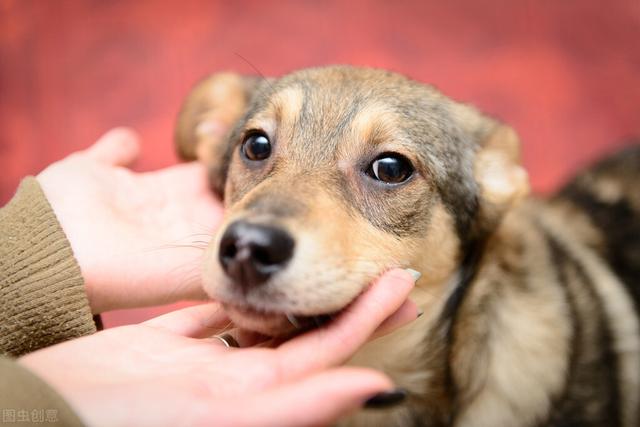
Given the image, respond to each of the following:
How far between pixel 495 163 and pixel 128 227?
1292mm

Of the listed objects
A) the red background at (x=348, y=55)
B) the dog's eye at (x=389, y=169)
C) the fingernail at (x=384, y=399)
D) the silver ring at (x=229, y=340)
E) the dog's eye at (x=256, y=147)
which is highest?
the red background at (x=348, y=55)

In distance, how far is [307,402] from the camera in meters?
1.06

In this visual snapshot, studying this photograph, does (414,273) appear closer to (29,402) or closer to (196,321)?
(196,321)

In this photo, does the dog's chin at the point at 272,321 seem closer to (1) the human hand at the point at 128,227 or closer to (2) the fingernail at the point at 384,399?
(2) the fingernail at the point at 384,399

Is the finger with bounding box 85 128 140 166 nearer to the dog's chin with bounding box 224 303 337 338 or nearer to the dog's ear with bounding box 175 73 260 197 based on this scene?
the dog's ear with bounding box 175 73 260 197

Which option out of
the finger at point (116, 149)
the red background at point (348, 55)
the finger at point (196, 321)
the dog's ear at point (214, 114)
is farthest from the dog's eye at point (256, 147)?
the red background at point (348, 55)

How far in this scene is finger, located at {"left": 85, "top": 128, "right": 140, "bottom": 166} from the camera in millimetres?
2323

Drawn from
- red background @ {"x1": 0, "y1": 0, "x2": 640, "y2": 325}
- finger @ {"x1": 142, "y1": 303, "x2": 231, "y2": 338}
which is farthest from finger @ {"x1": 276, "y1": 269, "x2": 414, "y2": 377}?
red background @ {"x1": 0, "y1": 0, "x2": 640, "y2": 325}

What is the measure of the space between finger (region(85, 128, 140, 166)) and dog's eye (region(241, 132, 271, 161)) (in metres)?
0.72

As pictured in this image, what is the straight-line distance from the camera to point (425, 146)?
70.7 inches

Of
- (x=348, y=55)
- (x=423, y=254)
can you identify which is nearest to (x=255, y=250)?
(x=423, y=254)

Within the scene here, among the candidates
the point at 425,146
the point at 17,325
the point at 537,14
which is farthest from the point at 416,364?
the point at 537,14

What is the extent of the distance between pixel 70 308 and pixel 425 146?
116 cm

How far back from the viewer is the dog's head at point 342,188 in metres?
1.36
